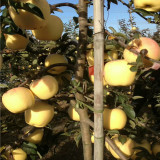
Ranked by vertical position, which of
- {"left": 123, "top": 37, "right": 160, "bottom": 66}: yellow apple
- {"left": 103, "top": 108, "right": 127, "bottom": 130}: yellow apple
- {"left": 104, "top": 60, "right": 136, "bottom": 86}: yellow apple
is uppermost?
{"left": 123, "top": 37, "right": 160, "bottom": 66}: yellow apple

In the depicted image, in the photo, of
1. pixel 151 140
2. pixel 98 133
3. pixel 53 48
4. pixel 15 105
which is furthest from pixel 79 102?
pixel 151 140

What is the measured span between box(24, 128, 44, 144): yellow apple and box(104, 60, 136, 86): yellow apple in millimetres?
698

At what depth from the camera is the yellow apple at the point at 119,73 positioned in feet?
2.36

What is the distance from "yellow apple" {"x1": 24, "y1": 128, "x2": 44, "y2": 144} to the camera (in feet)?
3.95

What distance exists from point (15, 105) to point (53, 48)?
0.41m

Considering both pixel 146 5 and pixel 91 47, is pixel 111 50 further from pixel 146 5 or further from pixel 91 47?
pixel 146 5

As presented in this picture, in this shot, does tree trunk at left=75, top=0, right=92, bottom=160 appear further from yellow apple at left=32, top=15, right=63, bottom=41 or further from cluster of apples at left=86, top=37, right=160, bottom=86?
cluster of apples at left=86, top=37, right=160, bottom=86

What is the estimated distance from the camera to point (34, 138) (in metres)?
1.21

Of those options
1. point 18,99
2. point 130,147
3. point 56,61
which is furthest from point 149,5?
point 130,147

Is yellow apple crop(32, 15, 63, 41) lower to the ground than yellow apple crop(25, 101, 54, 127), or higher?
higher

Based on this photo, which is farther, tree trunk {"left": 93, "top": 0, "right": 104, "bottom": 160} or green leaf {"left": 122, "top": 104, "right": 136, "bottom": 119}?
green leaf {"left": 122, "top": 104, "right": 136, "bottom": 119}

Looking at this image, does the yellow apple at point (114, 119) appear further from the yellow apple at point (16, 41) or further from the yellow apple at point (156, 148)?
the yellow apple at point (16, 41)

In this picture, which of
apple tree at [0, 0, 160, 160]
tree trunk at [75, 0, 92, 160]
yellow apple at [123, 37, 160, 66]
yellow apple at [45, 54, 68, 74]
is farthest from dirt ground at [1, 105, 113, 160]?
yellow apple at [123, 37, 160, 66]

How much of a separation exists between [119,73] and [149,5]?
27 cm
